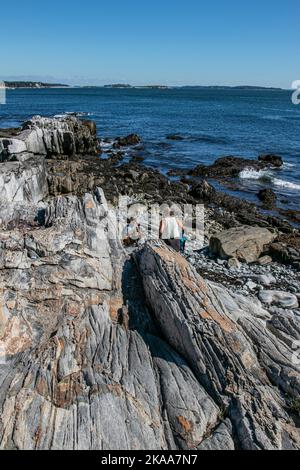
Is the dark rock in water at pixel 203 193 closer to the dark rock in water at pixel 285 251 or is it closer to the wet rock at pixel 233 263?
the dark rock in water at pixel 285 251

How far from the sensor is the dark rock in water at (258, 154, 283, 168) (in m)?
40.8

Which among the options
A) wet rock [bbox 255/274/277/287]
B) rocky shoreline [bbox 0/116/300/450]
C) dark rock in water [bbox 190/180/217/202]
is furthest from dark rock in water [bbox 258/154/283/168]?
rocky shoreline [bbox 0/116/300/450]

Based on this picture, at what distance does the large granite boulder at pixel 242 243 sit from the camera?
56.8 ft

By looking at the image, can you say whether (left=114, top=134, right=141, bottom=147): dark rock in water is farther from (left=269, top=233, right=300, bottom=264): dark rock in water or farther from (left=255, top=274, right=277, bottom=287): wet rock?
(left=255, top=274, right=277, bottom=287): wet rock

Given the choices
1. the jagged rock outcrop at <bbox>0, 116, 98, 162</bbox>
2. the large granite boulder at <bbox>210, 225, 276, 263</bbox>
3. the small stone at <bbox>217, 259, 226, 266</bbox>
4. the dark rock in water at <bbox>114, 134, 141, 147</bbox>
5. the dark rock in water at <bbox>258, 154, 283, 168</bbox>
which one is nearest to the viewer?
the small stone at <bbox>217, 259, 226, 266</bbox>

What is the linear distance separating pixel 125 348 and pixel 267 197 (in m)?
23.3

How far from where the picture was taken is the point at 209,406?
696cm

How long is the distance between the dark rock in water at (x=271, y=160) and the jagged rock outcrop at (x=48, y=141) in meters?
18.9

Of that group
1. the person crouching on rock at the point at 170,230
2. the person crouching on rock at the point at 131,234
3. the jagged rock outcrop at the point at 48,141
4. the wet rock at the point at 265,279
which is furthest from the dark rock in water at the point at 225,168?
the person crouching on rock at the point at 170,230

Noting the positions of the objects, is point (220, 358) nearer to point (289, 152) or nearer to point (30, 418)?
point (30, 418)

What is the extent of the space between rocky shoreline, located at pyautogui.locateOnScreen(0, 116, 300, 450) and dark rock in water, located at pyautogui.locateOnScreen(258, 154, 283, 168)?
29.9 meters
